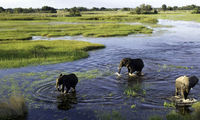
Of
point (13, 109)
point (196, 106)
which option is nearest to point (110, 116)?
point (196, 106)

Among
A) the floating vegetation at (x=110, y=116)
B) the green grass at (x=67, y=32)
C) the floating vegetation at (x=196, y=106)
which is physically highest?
the green grass at (x=67, y=32)

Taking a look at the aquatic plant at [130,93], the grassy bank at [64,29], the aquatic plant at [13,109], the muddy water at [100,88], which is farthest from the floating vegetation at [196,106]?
the grassy bank at [64,29]

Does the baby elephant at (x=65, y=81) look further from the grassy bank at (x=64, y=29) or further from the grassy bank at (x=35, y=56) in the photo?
the grassy bank at (x=64, y=29)

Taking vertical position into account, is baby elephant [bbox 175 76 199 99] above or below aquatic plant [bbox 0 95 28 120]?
A: above

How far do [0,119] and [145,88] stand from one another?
996 centimetres

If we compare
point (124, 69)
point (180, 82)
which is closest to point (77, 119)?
point (180, 82)

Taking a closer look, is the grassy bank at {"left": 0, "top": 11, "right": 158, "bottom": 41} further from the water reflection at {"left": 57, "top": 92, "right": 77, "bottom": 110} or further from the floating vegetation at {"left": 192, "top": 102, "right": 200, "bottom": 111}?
the floating vegetation at {"left": 192, "top": 102, "right": 200, "bottom": 111}

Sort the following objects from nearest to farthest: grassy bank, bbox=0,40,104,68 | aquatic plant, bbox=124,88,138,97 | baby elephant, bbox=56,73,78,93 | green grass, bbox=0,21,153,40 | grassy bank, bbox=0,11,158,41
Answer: baby elephant, bbox=56,73,78,93 < aquatic plant, bbox=124,88,138,97 < grassy bank, bbox=0,40,104,68 < green grass, bbox=0,21,153,40 < grassy bank, bbox=0,11,158,41

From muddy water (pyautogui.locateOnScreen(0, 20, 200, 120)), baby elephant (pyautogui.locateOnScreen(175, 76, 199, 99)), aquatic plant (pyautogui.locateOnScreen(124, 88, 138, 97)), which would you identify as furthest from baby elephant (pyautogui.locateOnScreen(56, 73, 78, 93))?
baby elephant (pyautogui.locateOnScreen(175, 76, 199, 99))

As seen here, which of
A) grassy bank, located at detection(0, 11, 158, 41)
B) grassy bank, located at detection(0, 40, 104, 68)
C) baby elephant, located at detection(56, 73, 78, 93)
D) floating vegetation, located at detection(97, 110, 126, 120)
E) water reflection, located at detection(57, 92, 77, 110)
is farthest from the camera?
grassy bank, located at detection(0, 11, 158, 41)

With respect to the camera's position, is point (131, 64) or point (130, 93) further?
point (131, 64)

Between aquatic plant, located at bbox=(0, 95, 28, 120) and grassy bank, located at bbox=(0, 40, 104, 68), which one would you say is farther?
grassy bank, located at bbox=(0, 40, 104, 68)

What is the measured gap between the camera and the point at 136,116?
41.2ft

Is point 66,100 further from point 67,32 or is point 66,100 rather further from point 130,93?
point 67,32
